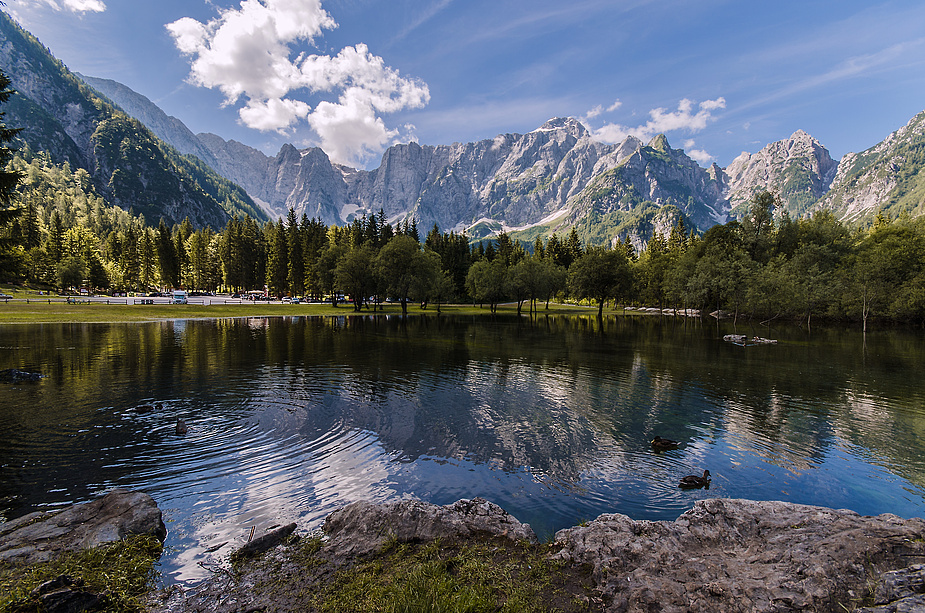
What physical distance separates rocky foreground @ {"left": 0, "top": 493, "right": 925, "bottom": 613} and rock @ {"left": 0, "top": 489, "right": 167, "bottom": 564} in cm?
6

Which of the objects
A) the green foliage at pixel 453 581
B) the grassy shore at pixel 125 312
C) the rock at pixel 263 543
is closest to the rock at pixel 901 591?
the green foliage at pixel 453 581

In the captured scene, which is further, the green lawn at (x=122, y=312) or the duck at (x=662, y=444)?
the green lawn at (x=122, y=312)

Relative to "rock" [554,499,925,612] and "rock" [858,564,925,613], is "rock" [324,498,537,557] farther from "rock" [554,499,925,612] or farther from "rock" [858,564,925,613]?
"rock" [858,564,925,613]

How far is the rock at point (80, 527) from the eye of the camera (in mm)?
7594

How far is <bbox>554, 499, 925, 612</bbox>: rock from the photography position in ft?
20.2

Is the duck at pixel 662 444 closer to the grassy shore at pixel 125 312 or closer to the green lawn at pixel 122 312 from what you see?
the grassy shore at pixel 125 312

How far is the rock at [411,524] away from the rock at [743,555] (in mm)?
1515

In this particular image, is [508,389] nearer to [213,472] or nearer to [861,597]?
[213,472]

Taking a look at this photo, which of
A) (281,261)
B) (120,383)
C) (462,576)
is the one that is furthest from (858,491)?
(281,261)

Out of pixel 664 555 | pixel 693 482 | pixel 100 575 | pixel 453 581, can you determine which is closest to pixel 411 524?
pixel 453 581

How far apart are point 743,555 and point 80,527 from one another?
14.7 meters

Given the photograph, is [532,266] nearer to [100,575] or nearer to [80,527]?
[80,527]

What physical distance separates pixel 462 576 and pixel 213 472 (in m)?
11.0

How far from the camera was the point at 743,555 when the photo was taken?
7703 millimetres
